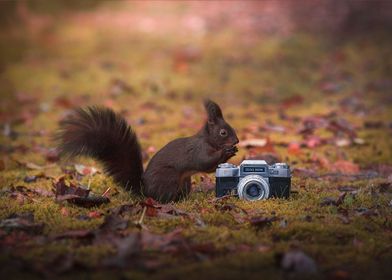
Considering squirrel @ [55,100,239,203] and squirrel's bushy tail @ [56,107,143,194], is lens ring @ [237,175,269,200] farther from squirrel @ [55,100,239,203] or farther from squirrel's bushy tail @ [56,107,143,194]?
squirrel's bushy tail @ [56,107,143,194]

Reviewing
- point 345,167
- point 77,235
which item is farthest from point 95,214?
point 345,167

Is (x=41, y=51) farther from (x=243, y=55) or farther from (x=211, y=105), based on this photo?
(x=211, y=105)

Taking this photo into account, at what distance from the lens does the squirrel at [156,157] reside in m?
4.24

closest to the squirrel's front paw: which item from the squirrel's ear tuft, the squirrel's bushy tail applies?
the squirrel's ear tuft

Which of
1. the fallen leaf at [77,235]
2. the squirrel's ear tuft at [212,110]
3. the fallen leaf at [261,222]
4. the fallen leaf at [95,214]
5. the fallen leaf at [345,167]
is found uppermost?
the squirrel's ear tuft at [212,110]

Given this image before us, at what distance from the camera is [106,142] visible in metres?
4.30

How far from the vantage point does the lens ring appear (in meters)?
4.16

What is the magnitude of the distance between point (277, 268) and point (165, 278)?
537mm

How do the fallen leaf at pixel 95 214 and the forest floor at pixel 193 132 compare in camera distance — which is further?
the fallen leaf at pixel 95 214

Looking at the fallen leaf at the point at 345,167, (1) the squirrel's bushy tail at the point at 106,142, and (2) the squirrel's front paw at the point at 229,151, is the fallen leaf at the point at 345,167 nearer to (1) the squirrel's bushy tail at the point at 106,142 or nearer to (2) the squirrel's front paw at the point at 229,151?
Result: (2) the squirrel's front paw at the point at 229,151

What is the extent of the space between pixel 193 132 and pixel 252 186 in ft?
9.56

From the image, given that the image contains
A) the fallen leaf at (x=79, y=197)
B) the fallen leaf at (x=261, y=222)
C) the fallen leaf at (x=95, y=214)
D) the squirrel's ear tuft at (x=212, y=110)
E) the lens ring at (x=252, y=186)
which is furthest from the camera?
the squirrel's ear tuft at (x=212, y=110)

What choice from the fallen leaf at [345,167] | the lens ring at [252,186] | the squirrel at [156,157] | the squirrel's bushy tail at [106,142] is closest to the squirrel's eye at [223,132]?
the squirrel at [156,157]

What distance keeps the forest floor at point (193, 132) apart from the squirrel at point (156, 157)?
0.20 m
